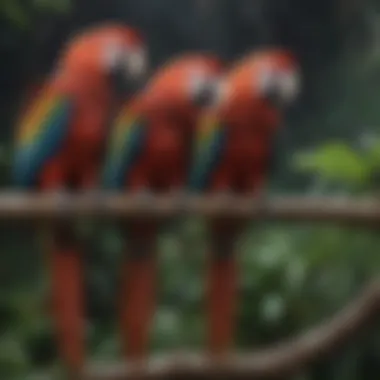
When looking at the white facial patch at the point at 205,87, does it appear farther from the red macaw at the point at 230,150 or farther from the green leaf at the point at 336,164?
the green leaf at the point at 336,164

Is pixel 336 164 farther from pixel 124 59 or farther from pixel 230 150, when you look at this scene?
pixel 124 59

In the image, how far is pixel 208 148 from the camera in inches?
60.9

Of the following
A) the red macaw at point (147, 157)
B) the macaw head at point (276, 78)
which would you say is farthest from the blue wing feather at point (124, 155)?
the macaw head at point (276, 78)

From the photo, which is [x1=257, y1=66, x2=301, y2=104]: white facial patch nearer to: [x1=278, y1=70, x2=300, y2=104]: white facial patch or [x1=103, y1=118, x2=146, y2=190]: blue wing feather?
[x1=278, y1=70, x2=300, y2=104]: white facial patch

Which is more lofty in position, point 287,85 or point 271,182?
point 287,85

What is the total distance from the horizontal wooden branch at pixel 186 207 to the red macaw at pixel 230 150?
3 centimetres

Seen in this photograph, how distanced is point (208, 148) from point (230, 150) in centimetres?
3

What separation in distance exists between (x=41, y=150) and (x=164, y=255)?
0.66 feet

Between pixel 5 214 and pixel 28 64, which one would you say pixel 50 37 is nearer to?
pixel 28 64

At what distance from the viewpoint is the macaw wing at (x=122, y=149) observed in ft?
5.01

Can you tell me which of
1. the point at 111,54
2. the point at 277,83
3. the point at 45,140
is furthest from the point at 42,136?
the point at 277,83

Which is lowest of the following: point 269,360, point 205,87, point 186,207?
point 269,360

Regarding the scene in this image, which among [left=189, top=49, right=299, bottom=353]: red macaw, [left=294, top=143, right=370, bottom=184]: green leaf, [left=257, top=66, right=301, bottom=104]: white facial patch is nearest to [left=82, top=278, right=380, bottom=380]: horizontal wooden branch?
[left=189, top=49, right=299, bottom=353]: red macaw

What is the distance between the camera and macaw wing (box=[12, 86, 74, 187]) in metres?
1.50
